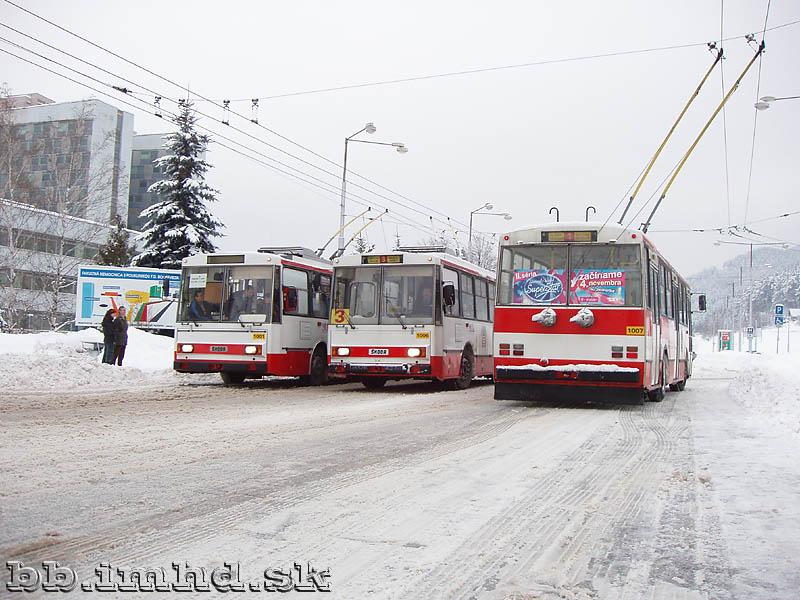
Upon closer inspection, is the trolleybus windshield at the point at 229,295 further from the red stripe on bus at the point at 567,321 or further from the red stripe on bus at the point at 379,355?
the red stripe on bus at the point at 567,321

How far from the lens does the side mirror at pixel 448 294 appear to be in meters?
16.4

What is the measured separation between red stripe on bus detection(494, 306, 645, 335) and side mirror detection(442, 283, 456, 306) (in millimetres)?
3459

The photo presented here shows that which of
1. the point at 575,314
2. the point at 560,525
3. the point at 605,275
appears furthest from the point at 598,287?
the point at 560,525

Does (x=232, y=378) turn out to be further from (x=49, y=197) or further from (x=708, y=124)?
(x=49, y=197)

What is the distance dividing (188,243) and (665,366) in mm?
27692

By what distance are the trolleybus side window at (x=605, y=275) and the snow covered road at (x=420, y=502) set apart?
277 centimetres

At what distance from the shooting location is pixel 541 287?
12773mm

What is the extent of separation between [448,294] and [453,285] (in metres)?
0.57

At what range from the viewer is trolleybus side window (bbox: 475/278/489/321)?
63.2 feet

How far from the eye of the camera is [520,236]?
13141 mm

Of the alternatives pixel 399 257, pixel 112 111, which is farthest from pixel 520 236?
pixel 112 111

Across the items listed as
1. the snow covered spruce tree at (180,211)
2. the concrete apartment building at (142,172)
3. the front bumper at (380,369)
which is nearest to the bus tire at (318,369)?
the front bumper at (380,369)

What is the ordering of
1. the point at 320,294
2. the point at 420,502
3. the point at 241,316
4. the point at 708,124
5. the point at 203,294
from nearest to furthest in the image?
the point at 420,502
the point at 708,124
the point at 241,316
the point at 203,294
the point at 320,294

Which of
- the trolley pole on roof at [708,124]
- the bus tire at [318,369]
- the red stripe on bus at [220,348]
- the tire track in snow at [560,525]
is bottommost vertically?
the tire track in snow at [560,525]
